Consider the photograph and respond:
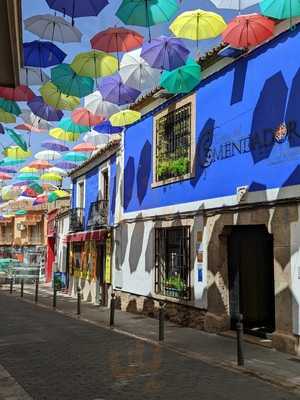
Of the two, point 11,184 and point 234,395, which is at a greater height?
point 11,184

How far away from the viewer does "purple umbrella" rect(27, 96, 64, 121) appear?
13094mm

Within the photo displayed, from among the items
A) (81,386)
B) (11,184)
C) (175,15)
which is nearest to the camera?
(81,386)

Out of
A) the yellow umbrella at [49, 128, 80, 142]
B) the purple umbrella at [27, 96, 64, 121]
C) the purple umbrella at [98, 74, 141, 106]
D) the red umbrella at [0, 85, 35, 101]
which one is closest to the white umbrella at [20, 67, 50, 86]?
the red umbrella at [0, 85, 35, 101]

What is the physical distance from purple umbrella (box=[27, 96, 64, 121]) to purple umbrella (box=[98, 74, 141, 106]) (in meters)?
1.48

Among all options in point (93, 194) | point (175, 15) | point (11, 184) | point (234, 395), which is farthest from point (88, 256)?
point (234, 395)

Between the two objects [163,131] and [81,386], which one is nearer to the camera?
[81,386]

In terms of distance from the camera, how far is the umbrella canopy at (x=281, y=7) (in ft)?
30.7

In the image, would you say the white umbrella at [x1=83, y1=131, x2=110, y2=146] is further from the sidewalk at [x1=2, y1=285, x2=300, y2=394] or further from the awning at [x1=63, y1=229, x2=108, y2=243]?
the sidewalk at [x1=2, y1=285, x2=300, y2=394]

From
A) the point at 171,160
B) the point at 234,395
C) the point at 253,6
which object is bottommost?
the point at 234,395

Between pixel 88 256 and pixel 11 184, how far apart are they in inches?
294

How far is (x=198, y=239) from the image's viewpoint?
14227 mm

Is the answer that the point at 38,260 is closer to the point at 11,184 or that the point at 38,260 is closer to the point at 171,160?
the point at 11,184

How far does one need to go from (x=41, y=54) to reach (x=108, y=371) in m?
6.11

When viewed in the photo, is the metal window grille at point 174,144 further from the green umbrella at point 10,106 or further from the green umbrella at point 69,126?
the green umbrella at point 10,106
